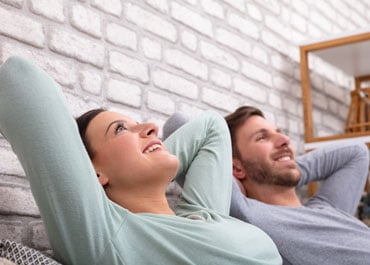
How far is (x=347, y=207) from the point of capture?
2006 mm

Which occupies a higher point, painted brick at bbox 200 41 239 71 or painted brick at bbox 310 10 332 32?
painted brick at bbox 310 10 332 32

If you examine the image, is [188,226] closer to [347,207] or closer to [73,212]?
[73,212]

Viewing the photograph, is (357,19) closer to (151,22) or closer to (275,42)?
(275,42)

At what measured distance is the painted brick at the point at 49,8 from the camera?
1482mm

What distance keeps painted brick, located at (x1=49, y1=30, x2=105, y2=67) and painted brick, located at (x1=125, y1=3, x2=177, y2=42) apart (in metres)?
0.19

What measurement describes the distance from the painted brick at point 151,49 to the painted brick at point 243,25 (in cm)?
46

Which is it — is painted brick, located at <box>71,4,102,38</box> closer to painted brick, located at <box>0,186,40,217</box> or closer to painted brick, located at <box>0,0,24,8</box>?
painted brick, located at <box>0,0,24,8</box>

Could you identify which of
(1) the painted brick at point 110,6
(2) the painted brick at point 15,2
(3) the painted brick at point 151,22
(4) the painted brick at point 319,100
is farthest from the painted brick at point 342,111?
(2) the painted brick at point 15,2

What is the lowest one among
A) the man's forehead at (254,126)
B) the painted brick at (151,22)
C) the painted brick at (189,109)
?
the man's forehead at (254,126)

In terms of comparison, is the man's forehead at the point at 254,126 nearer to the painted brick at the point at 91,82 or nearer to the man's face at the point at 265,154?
the man's face at the point at 265,154

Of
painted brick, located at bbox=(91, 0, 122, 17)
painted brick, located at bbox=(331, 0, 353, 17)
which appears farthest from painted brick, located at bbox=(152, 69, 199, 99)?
painted brick, located at bbox=(331, 0, 353, 17)

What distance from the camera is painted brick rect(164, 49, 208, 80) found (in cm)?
193

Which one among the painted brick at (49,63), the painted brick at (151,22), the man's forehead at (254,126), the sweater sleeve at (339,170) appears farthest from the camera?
the sweater sleeve at (339,170)

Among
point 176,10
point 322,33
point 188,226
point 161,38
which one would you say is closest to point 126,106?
point 161,38
